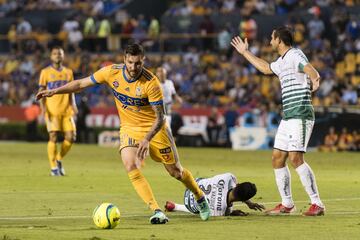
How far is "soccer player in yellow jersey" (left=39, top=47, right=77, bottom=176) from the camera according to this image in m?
23.3

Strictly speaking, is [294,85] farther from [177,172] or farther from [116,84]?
[116,84]

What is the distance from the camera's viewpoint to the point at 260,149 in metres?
35.0

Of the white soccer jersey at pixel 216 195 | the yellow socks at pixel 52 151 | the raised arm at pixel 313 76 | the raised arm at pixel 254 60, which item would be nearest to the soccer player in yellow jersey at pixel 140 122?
the white soccer jersey at pixel 216 195

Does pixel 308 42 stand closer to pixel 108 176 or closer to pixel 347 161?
pixel 347 161

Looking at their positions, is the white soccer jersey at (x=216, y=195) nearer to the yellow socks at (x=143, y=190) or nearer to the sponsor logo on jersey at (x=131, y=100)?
the yellow socks at (x=143, y=190)

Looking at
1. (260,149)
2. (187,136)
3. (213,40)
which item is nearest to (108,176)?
(260,149)

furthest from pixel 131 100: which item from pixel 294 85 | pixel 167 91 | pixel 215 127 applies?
pixel 215 127

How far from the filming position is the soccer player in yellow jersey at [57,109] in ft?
76.4

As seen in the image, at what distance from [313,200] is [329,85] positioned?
2231 cm

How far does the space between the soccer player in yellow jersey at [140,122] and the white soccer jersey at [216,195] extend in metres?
0.38

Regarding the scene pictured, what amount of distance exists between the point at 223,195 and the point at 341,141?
780 inches

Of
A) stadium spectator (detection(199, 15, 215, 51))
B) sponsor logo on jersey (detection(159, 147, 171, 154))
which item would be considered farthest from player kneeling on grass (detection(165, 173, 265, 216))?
stadium spectator (detection(199, 15, 215, 51))

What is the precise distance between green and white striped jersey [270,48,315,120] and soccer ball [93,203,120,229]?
3277 millimetres

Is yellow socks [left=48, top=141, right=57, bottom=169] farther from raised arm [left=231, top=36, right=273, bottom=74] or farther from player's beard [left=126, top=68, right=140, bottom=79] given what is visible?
player's beard [left=126, top=68, right=140, bottom=79]
